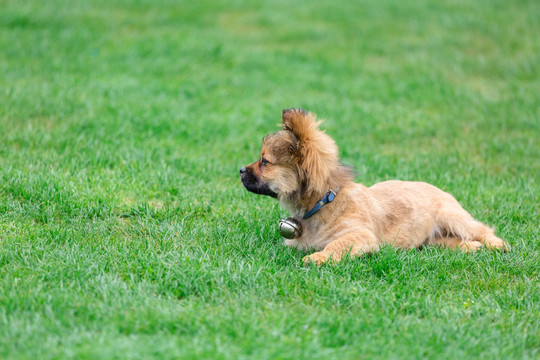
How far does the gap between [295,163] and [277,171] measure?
18 cm

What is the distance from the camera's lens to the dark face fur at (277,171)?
17.7 feet

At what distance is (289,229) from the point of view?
5.41 m

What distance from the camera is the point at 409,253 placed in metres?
5.45

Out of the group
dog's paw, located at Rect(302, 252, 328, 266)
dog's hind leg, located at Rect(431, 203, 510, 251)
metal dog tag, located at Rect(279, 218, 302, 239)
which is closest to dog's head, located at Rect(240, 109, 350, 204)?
metal dog tag, located at Rect(279, 218, 302, 239)

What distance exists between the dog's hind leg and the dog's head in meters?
1.26

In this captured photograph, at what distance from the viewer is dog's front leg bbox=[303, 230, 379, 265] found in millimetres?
5081

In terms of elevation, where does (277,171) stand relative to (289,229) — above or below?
above

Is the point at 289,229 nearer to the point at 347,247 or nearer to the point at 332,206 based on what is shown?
the point at 332,206

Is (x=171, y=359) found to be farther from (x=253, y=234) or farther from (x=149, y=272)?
(x=253, y=234)

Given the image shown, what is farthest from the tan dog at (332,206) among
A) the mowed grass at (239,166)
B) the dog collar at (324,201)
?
the mowed grass at (239,166)

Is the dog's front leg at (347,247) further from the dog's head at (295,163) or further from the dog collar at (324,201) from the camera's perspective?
the dog's head at (295,163)

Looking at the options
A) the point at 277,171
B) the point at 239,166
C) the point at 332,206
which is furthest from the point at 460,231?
the point at 239,166

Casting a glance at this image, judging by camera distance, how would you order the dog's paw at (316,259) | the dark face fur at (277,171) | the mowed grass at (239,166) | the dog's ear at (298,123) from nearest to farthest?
the mowed grass at (239,166), the dog's paw at (316,259), the dog's ear at (298,123), the dark face fur at (277,171)

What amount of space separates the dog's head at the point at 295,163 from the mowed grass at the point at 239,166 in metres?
0.59
